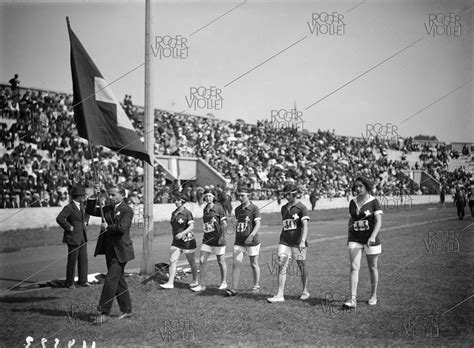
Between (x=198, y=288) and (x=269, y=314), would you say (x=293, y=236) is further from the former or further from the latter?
(x=198, y=288)

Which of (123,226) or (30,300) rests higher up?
(123,226)

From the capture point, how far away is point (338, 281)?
31.3 ft

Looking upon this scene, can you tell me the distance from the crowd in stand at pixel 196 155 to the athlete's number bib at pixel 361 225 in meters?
3.18

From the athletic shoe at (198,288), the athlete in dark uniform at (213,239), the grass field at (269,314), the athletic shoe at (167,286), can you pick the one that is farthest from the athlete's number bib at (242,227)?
the athletic shoe at (167,286)

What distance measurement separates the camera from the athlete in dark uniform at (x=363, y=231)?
7.25 m

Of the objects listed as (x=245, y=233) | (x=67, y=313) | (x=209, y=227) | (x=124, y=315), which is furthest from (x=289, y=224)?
(x=67, y=313)

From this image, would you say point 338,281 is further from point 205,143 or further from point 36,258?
point 205,143

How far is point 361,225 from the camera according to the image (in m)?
7.32

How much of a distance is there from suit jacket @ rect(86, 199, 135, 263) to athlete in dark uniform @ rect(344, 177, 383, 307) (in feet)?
10.6

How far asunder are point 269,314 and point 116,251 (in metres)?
2.32

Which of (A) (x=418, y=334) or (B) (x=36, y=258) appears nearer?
(A) (x=418, y=334)

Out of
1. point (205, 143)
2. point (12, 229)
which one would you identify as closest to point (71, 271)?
point (12, 229)

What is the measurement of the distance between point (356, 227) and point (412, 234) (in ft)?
38.0

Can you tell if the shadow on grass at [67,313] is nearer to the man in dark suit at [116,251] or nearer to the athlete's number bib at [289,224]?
the man in dark suit at [116,251]
